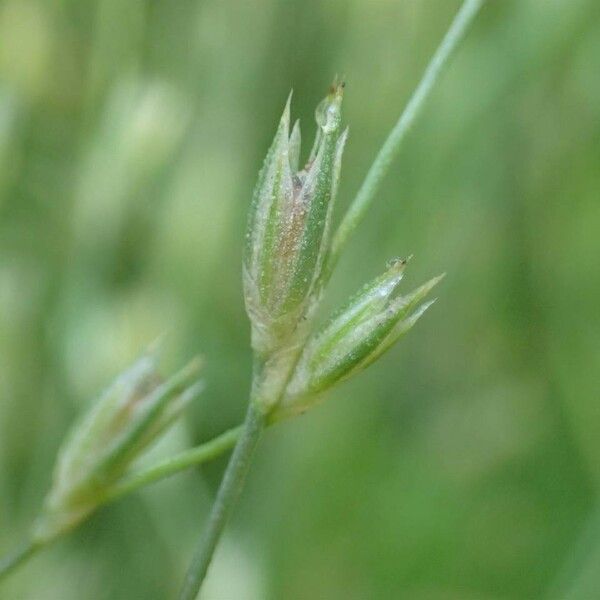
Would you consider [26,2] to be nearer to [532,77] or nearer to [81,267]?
[81,267]

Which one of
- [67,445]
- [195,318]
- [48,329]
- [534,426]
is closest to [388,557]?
[534,426]

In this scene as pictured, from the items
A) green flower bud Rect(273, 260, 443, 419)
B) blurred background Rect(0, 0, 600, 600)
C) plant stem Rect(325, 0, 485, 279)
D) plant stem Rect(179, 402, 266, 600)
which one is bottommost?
plant stem Rect(179, 402, 266, 600)

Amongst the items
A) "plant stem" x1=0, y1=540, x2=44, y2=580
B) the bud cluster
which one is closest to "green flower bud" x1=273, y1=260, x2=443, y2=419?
the bud cluster

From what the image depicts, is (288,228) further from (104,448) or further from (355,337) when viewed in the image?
(104,448)

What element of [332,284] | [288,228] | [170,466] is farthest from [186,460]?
[332,284]

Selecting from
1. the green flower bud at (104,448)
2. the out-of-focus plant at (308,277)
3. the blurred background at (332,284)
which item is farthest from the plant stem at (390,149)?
the blurred background at (332,284)

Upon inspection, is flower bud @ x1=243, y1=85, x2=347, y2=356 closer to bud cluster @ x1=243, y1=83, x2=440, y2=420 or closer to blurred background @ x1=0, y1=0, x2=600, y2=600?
bud cluster @ x1=243, y1=83, x2=440, y2=420
